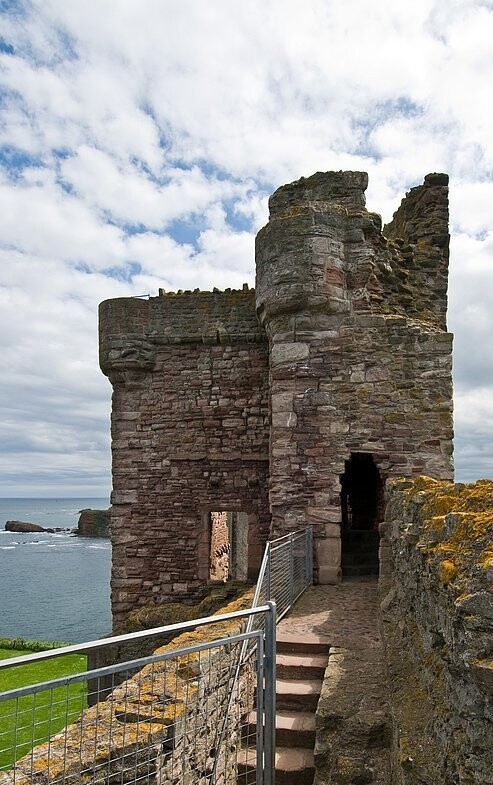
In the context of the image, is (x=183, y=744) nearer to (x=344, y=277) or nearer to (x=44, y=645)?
(x=344, y=277)

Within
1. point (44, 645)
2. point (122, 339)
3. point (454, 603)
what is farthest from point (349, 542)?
point (44, 645)

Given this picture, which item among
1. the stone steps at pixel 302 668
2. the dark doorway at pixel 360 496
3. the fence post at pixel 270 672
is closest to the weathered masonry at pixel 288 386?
the dark doorway at pixel 360 496

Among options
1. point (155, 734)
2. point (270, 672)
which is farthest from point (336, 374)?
point (155, 734)

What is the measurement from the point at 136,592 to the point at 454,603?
35.6ft

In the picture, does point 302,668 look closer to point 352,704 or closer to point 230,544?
point 352,704

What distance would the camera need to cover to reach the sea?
30969mm

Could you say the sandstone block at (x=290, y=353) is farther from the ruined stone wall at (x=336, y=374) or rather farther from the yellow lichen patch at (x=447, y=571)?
the yellow lichen patch at (x=447, y=571)

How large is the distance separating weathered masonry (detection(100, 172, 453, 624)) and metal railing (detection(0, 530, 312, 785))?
4.53m

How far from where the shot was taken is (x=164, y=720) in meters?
3.99

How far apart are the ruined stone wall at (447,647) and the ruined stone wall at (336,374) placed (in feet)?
16.8

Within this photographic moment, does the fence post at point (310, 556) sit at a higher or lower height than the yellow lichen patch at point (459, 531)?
lower

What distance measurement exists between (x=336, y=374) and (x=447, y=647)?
7.27 metres

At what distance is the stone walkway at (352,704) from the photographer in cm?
400

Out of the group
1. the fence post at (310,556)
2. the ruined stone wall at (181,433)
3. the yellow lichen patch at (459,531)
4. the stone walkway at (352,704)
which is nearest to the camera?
the yellow lichen patch at (459,531)
